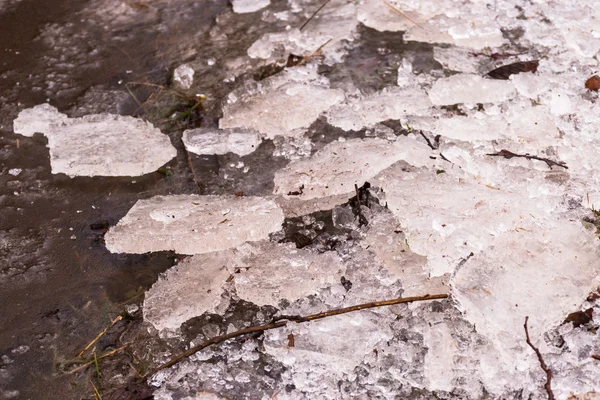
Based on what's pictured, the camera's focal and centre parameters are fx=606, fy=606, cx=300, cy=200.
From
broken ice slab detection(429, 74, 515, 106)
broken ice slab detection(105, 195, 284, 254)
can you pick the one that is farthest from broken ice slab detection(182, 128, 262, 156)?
broken ice slab detection(429, 74, 515, 106)

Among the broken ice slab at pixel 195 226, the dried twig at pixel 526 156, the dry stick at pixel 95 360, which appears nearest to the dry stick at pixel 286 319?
the dry stick at pixel 95 360

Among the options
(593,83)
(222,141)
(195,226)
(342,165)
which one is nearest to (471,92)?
(593,83)

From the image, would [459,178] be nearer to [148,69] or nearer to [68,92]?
[148,69]

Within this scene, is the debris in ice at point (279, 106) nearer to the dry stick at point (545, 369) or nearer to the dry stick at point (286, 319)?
the dry stick at point (286, 319)

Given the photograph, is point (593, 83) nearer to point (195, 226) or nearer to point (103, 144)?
point (195, 226)

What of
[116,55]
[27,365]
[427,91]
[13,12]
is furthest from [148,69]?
[27,365]
